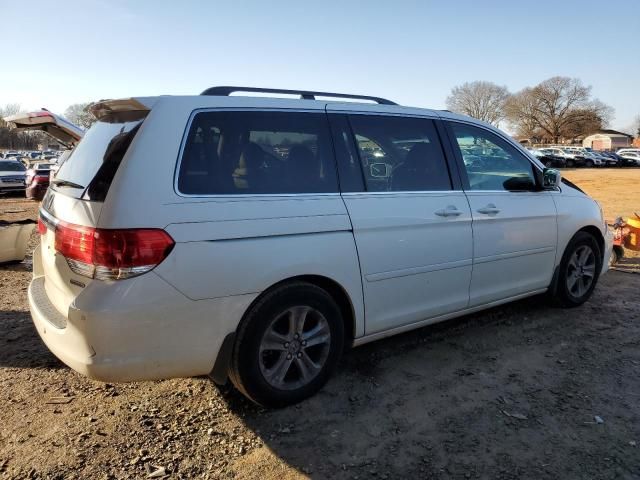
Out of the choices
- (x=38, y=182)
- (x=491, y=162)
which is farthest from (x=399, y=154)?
(x=38, y=182)

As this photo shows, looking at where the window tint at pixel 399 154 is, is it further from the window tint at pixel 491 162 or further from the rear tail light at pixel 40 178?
the rear tail light at pixel 40 178

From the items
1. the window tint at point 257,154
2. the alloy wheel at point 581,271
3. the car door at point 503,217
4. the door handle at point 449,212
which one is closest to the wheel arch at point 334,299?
the window tint at point 257,154

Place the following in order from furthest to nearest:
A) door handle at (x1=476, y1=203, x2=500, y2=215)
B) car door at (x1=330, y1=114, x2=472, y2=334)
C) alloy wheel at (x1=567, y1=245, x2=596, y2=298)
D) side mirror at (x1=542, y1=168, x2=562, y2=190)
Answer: alloy wheel at (x1=567, y1=245, x2=596, y2=298)
side mirror at (x1=542, y1=168, x2=562, y2=190)
door handle at (x1=476, y1=203, x2=500, y2=215)
car door at (x1=330, y1=114, x2=472, y2=334)

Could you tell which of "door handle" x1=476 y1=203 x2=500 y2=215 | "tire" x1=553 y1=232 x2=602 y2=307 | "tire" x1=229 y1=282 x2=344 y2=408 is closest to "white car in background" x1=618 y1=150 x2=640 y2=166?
"tire" x1=553 y1=232 x2=602 y2=307

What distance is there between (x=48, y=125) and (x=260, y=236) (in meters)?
9.49

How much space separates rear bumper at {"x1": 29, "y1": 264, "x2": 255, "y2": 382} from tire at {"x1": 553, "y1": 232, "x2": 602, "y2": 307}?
11.0 ft

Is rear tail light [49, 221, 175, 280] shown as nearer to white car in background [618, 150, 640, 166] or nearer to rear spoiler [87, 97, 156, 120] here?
rear spoiler [87, 97, 156, 120]

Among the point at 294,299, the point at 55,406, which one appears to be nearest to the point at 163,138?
the point at 294,299

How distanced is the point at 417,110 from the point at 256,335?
2.18m

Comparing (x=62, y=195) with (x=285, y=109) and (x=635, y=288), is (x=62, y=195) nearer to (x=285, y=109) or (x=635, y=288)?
(x=285, y=109)

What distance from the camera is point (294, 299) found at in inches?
121

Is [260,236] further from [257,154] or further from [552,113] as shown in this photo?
[552,113]

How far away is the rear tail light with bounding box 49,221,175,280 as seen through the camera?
2.56 m

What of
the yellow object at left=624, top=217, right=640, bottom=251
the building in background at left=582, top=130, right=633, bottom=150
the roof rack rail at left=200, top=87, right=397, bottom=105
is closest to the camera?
the roof rack rail at left=200, top=87, right=397, bottom=105
